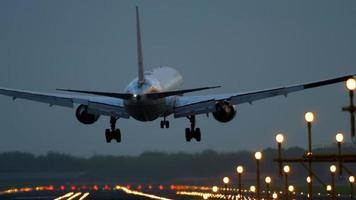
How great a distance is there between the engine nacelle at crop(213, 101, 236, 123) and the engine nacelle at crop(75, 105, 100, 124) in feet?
32.4

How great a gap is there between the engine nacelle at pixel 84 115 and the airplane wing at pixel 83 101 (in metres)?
0.35

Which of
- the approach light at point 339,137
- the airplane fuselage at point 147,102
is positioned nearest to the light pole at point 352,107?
the approach light at point 339,137

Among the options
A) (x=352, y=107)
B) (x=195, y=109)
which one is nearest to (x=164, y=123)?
(x=195, y=109)

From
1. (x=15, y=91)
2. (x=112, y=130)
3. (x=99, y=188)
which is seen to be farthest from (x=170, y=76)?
(x=99, y=188)

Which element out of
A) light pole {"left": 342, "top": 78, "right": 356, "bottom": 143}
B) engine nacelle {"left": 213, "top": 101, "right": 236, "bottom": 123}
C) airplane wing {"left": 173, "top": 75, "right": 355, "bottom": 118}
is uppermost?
airplane wing {"left": 173, "top": 75, "right": 355, "bottom": 118}

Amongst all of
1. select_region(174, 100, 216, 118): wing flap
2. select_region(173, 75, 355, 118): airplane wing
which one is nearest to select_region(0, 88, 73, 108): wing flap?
select_region(174, 100, 216, 118): wing flap

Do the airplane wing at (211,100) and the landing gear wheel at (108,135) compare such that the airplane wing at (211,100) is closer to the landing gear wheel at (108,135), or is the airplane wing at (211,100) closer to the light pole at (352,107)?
the landing gear wheel at (108,135)

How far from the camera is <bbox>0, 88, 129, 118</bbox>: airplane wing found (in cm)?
6956

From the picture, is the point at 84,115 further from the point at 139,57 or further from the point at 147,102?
the point at 147,102

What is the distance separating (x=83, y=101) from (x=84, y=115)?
43.8 inches

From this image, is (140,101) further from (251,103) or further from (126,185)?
(126,185)

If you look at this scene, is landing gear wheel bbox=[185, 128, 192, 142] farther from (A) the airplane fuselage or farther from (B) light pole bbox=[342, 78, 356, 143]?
(B) light pole bbox=[342, 78, 356, 143]

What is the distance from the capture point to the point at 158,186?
422ft

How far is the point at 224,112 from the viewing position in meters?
70.4
